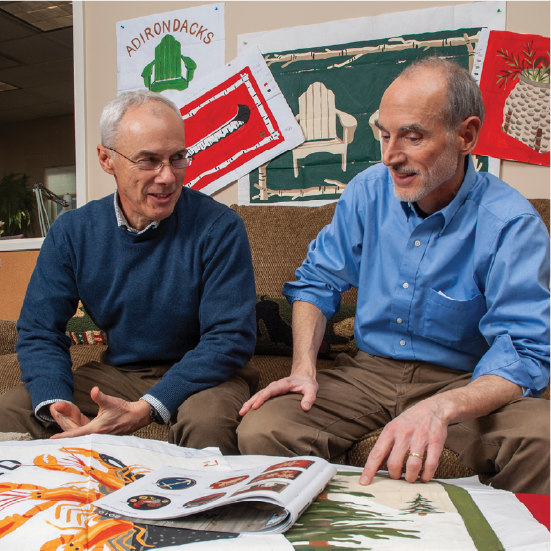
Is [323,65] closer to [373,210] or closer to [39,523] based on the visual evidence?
[373,210]

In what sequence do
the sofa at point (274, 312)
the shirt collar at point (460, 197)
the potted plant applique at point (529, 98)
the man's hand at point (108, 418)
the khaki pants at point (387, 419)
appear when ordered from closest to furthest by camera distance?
the khaki pants at point (387, 419)
the man's hand at point (108, 418)
the shirt collar at point (460, 197)
the sofa at point (274, 312)
the potted plant applique at point (529, 98)

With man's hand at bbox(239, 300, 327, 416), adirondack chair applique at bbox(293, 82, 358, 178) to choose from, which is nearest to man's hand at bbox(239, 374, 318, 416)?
man's hand at bbox(239, 300, 327, 416)

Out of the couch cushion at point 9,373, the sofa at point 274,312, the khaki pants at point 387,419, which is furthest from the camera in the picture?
the sofa at point 274,312

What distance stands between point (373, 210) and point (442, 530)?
2.69 ft

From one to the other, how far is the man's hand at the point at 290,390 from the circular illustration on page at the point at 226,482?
37 cm

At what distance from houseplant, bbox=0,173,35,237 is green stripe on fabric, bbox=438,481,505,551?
2769 mm

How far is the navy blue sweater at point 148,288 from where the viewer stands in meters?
1.23

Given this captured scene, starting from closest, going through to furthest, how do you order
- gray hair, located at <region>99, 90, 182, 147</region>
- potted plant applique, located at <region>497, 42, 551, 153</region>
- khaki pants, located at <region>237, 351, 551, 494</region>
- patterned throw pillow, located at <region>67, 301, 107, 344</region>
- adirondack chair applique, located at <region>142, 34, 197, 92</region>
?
khaki pants, located at <region>237, 351, 551, 494</region>, gray hair, located at <region>99, 90, 182, 147</region>, patterned throw pillow, located at <region>67, 301, 107, 344</region>, potted plant applique, located at <region>497, 42, 551, 153</region>, adirondack chair applique, located at <region>142, 34, 197, 92</region>

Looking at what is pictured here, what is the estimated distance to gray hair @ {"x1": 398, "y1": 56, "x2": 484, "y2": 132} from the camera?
3.57ft

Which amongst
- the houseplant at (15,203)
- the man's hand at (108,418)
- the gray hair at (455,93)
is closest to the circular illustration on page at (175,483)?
the man's hand at (108,418)

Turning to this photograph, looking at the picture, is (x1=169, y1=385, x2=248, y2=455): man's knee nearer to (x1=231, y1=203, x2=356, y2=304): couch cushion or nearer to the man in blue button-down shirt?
the man in blue button-down shirt

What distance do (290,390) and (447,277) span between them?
0.42 m

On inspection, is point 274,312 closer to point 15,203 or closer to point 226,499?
point 226,499

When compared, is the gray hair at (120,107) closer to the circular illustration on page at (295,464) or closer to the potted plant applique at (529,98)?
the circular illustration on page at (295,464)
